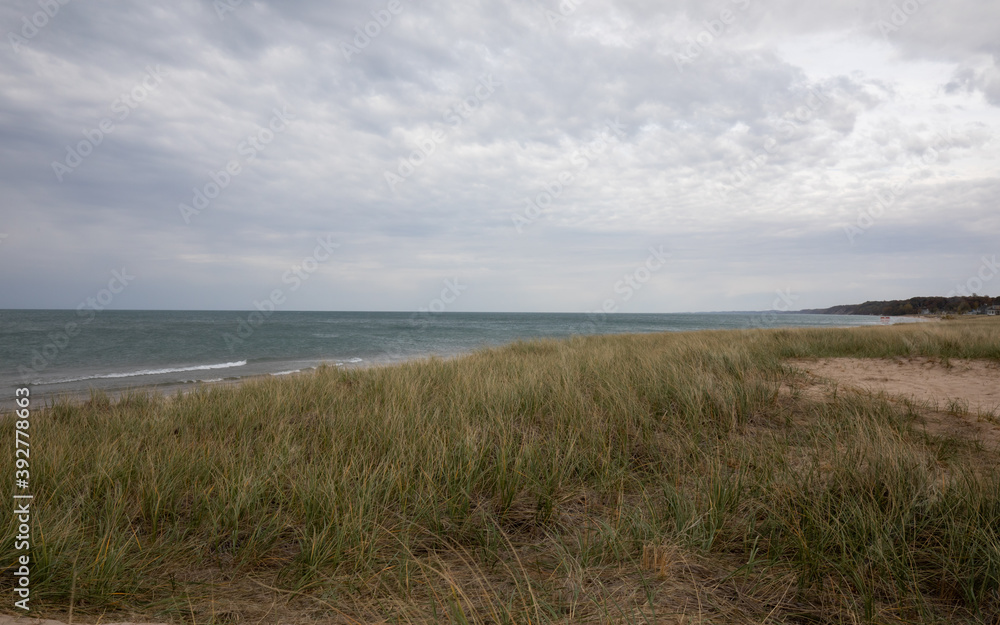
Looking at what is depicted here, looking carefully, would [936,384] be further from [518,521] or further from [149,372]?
[149,372]

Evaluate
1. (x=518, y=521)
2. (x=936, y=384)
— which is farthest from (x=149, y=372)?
(x=936, y=384)

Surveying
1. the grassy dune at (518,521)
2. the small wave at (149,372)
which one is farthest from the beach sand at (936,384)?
the small wave at (149,372)

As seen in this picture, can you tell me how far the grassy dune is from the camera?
2.08 metres

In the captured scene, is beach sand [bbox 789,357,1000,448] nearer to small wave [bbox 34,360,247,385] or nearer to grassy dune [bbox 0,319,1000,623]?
grassy dune [bbox 0,319,1000,623]

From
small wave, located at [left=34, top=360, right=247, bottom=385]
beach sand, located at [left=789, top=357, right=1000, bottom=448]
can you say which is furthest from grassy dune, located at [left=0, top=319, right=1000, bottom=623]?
small wave, located at [left=34, top=360, right=247, bottom=385]

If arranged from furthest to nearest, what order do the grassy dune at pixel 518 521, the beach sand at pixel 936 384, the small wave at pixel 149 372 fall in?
the small wave at pixel 149 372, the beach sand at pixel 936 384, the grassy dune at pixel 518 521

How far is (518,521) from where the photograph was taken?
2986 millimetres

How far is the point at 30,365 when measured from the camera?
1797 cm

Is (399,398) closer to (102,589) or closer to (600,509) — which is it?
(600,509)

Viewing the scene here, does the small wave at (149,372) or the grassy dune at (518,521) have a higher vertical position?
the grassy dune at (518,521)

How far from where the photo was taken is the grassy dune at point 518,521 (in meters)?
2.08

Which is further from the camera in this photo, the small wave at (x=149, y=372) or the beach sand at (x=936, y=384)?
the small wave at (x=149, y=372)

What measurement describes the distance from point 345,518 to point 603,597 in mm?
1501

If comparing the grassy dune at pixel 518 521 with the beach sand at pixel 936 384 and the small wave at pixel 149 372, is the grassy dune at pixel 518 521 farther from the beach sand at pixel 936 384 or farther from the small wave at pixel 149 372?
the small wave at pixel 149 372
